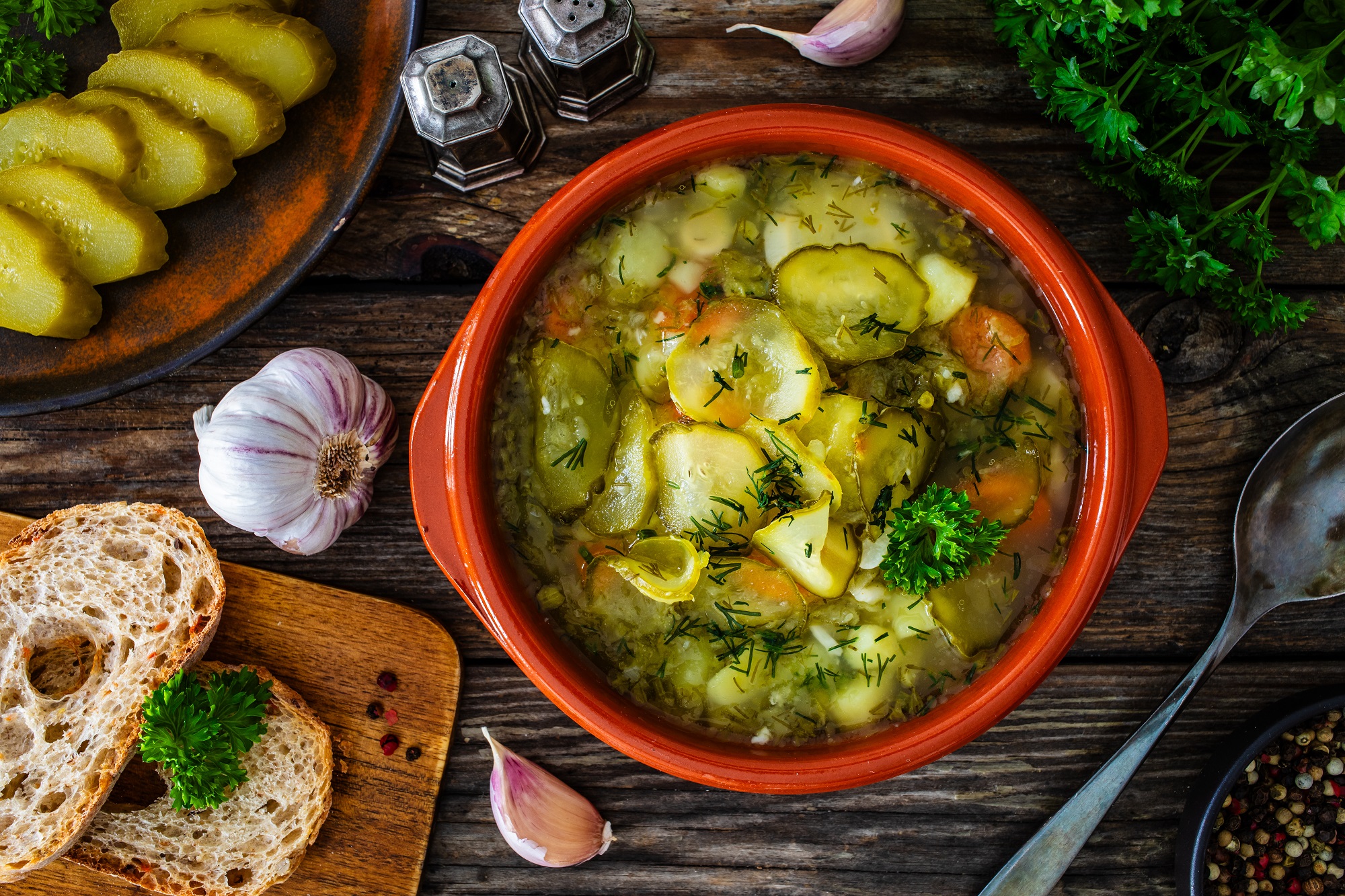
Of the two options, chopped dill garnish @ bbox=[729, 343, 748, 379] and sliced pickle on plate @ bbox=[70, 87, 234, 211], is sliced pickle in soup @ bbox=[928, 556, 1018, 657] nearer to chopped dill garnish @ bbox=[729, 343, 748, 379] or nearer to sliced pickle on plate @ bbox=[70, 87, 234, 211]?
chopped dill garnish @ bbox=[729, 343, 748, 379]

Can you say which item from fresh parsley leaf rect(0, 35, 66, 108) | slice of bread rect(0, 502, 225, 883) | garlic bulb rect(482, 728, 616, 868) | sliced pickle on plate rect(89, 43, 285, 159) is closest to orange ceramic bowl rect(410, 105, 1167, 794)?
garlic bulb rect(482, 728, 616, 868)

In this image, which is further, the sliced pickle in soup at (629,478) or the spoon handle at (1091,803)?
the spoon handle at (1091,803)

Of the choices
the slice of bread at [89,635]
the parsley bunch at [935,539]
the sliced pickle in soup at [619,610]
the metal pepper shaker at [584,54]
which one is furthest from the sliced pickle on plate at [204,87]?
the parsley bunch at [935,539]

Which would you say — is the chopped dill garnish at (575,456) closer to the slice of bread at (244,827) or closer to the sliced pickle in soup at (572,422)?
the sliced pickle in soup at (572,422)

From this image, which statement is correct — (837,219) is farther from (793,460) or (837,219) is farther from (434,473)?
(434,473)

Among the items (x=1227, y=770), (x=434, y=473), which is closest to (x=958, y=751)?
(x=1227, y=770)
